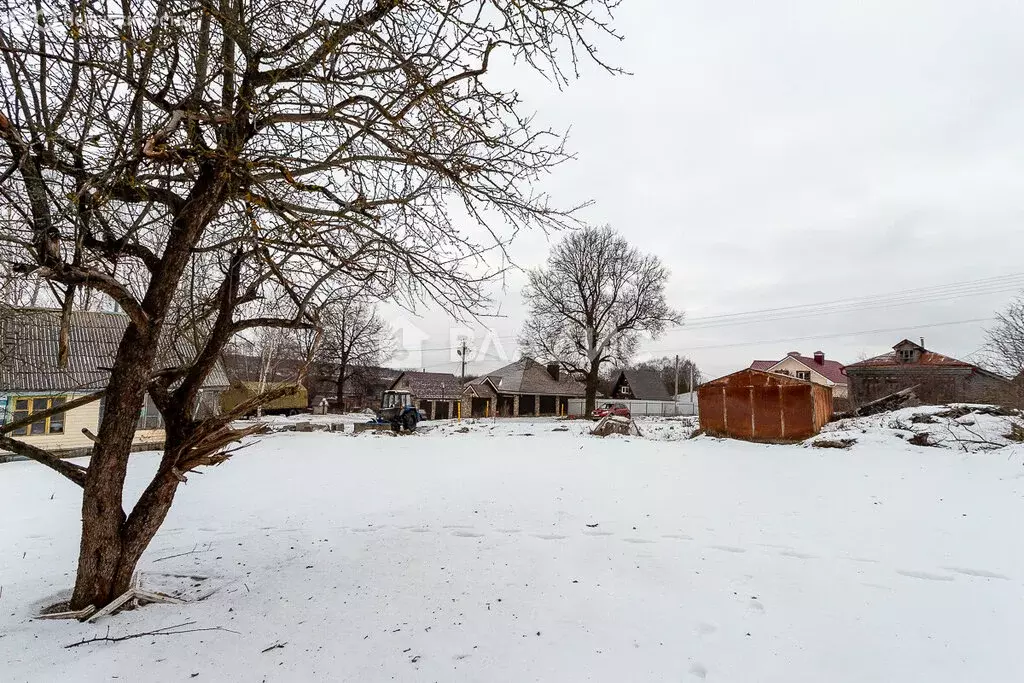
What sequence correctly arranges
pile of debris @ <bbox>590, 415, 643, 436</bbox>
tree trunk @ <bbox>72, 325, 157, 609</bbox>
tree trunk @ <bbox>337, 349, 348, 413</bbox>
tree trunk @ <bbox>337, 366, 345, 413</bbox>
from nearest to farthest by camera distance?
1. tree trunk @ <bbox>72, 325, 157, 609</bbox>
2. pile of debris @ <bbox>590, 415, 643, 436</bbox>
3. tree trunk @ <bbox>337, 349, 348, 413</bbox>
4. tree trunk @ <bbox>337, 366, 345, 413</bbox>

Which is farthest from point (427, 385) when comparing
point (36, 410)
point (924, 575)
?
point (924, 575)

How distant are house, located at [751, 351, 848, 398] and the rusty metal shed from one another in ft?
116

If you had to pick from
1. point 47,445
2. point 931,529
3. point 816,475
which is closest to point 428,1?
point 931,529

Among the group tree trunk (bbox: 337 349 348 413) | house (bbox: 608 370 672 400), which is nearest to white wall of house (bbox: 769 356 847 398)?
house (bbox: 608 370 672 400)

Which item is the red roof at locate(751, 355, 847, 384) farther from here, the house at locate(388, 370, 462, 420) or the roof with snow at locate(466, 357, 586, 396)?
the house at locate(388, 370, 462, 420)

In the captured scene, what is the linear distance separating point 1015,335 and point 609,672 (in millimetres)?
28180

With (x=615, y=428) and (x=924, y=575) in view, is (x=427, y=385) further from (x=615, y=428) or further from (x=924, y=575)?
(x=924, y=575)

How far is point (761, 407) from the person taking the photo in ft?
49.2

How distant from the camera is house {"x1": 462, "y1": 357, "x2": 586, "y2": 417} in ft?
131

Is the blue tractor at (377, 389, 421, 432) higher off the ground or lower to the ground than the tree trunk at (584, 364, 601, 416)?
lower

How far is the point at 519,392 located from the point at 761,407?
26199 millimetres

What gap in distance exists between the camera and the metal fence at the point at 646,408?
42781mm

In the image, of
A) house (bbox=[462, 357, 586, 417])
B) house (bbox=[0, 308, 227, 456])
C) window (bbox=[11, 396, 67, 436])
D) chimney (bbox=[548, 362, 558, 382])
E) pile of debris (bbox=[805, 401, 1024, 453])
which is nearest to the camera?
pile of debris (bbox=[805, 401, 1024, 453])

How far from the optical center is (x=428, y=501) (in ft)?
22.2
